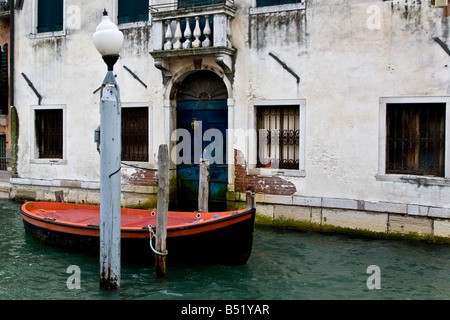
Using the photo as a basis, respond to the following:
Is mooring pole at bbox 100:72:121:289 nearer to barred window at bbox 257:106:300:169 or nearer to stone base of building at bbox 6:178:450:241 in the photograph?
stone base of building at bbox 6:178:450:241

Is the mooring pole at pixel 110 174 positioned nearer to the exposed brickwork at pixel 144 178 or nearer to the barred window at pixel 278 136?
the barred window at pixel 278 136

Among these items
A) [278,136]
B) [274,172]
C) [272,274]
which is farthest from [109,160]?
[278,136]

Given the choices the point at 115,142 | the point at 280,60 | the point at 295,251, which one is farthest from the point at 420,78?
the point at 115,142

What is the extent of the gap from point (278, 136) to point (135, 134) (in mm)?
2875

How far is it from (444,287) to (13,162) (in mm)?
9106

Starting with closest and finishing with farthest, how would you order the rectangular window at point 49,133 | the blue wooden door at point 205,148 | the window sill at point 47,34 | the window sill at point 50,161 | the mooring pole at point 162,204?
1. the mooring pole at point 162,204
2. the blue wooden door at point 205,148
3. the window sill at point 47,34
4. the window sill at point 50,161
5. the rectangular window at point 49,133

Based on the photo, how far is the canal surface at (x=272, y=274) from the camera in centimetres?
595

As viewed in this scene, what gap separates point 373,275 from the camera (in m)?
6.53

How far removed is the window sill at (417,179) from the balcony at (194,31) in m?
3.11

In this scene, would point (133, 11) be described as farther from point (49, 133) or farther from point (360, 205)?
point (360, 205)

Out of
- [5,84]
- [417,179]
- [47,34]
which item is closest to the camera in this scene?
[417,179]

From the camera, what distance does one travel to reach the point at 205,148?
984 centimetres

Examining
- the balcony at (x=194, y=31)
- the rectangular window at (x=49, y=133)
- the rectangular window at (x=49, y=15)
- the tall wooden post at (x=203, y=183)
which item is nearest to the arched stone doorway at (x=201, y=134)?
the balcony at (x=194, y=31)
